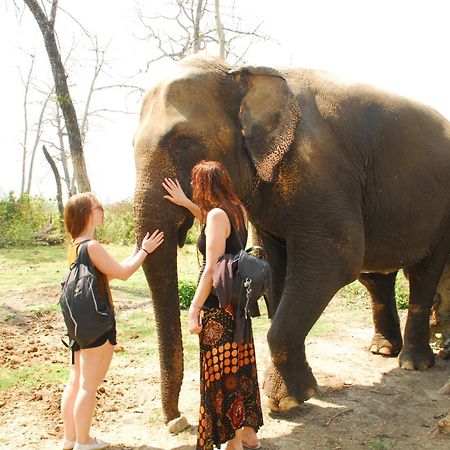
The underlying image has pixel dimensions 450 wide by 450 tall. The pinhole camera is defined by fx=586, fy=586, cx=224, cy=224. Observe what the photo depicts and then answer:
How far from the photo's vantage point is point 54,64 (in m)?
11.4

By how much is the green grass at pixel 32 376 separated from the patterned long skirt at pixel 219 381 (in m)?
2.19

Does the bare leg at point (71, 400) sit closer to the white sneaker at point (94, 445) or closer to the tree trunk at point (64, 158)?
the white sneaker at point (94, 445)

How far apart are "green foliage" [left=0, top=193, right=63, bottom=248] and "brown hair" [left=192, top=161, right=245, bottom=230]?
1638 cm

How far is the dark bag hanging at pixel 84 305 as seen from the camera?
3252 mm

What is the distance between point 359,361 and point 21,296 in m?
5.84

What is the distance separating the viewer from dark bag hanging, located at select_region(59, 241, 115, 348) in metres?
3.25

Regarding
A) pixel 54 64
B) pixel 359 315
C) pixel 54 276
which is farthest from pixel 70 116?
pixel 359 315

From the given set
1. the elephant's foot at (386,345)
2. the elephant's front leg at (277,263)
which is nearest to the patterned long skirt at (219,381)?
the elephant's front leg at (277,263)

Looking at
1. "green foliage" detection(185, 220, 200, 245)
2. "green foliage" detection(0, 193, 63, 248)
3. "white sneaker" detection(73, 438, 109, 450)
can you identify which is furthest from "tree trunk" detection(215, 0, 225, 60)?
"white sneaker" detection(73, 438, 109, 450)

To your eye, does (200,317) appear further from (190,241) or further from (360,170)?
(190,241)

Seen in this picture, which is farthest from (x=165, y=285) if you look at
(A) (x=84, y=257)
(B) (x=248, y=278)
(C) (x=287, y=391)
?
(C) (x=287, y=391)

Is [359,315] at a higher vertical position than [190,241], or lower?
lower

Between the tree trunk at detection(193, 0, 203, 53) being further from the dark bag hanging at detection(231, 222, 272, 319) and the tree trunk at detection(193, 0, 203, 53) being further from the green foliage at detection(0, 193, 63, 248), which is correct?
the dark bag hanging at detection(231, 222, 272, 319)

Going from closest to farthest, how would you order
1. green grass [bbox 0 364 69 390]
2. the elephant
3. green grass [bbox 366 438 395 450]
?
green grass [bbox 366 438 395 450], the elephant, green grass [bbox 0 364 69 390]
